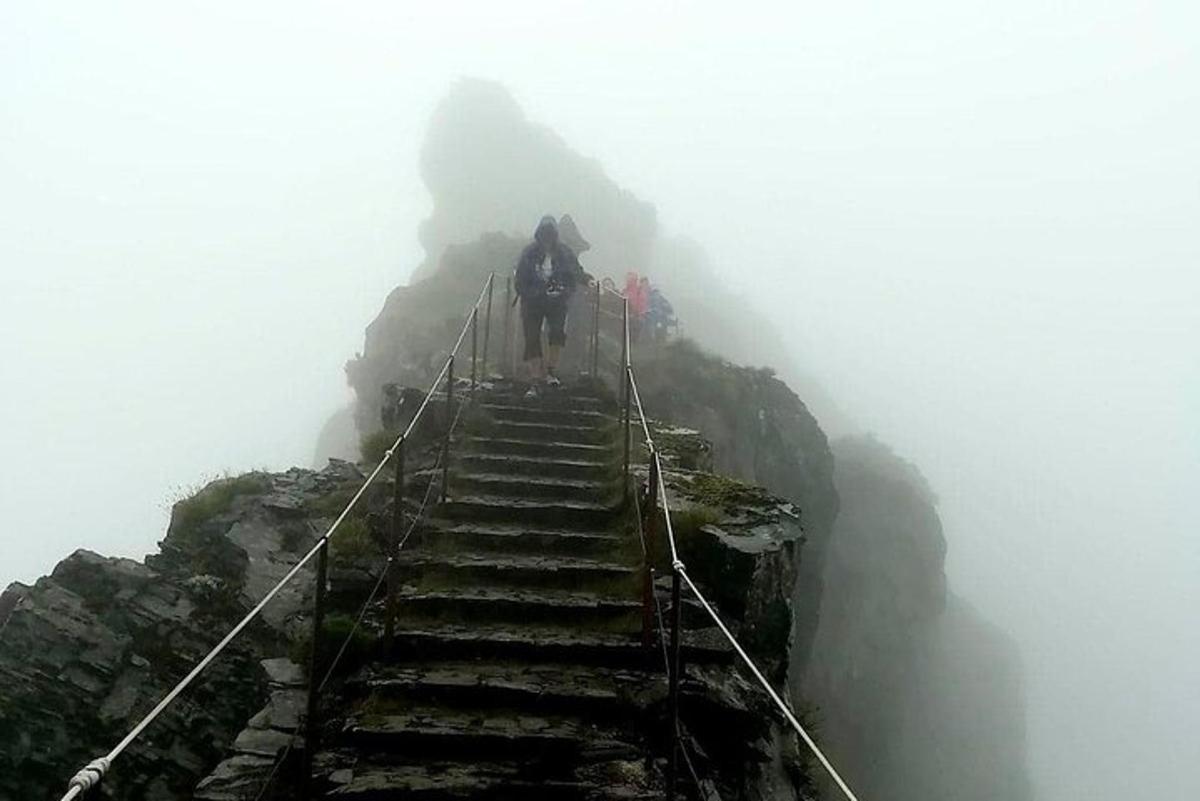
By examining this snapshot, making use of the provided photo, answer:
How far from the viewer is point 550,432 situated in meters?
11.2

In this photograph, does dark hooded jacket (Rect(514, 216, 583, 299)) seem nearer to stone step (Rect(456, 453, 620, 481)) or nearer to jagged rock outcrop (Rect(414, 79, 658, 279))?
stone step (Rect(456, 453, 620, 481))

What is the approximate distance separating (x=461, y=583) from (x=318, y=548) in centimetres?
265

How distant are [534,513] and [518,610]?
182cm

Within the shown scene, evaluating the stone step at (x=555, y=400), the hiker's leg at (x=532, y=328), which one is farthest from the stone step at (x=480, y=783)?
Answer: the hiker's leg at (x=532, y=328)

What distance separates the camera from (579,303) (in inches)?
1030

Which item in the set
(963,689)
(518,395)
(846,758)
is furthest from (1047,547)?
(518,395)

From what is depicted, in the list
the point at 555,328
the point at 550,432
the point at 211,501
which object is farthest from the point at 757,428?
the point at 211,501

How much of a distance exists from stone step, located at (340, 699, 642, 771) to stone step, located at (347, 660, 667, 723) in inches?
10.0

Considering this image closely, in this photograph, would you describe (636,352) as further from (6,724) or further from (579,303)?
(6,724)

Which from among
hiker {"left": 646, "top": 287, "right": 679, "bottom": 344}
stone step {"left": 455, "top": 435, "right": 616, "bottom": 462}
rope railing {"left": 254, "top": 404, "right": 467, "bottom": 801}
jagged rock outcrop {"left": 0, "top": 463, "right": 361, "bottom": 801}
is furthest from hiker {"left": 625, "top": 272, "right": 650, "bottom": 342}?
jagged rock outcrop {"left": 0, "top": 463, "right": 361, "bottom": 801}

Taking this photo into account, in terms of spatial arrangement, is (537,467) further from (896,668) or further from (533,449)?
(896,668)

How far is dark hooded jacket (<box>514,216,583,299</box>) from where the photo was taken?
1315 cm

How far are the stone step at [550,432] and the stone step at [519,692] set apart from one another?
4941 millimetres

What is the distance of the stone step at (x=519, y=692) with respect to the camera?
602 cm
